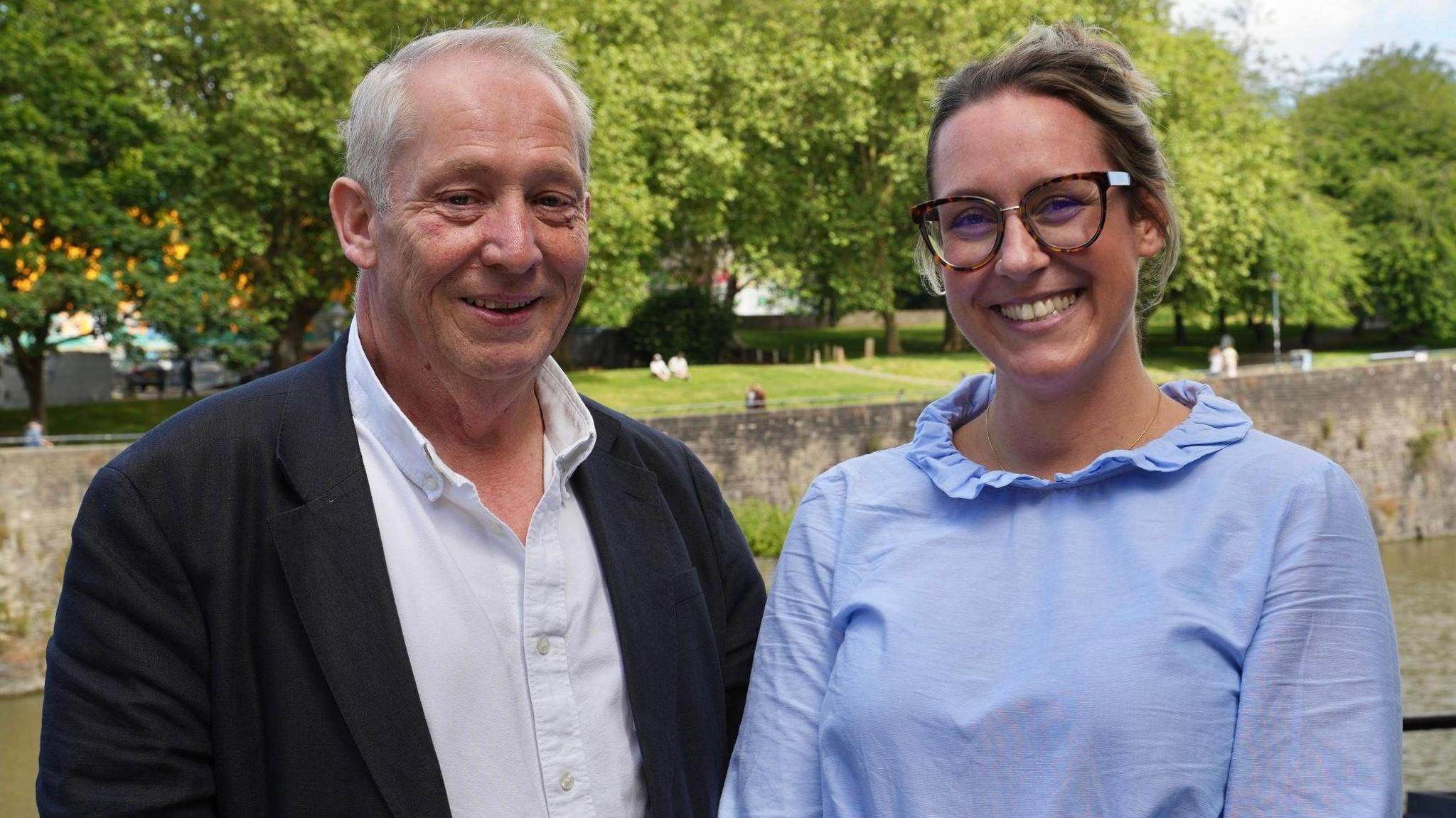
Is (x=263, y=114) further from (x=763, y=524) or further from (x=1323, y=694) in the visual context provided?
(x=1323, y=694)

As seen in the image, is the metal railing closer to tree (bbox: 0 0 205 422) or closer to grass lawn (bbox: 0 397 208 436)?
tree (bbox: 0 0 205 422)

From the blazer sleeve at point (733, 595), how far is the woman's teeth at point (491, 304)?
24.3 inches

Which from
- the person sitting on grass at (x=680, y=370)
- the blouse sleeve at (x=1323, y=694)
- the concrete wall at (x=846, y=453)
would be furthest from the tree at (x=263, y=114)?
the blouse sleeve at (x=1323, y=694)

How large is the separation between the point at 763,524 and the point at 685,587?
1803cm

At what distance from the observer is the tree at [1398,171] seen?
125ft

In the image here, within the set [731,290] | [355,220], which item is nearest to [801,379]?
[731,290]

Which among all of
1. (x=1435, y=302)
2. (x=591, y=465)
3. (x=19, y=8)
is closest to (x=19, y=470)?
(x=19, y=8)

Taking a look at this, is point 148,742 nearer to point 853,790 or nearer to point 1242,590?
point 853,790

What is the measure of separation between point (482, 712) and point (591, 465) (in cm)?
56

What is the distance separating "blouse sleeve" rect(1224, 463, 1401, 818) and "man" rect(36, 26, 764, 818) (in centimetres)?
105

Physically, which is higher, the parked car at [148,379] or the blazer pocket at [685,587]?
the blazer pocket at [685,587]

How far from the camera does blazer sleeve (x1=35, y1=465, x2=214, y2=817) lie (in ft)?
6.88

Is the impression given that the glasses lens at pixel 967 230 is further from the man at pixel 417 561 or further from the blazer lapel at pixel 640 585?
the blazer lapel at pixel 640 585

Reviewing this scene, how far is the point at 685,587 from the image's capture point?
2.77 meters
